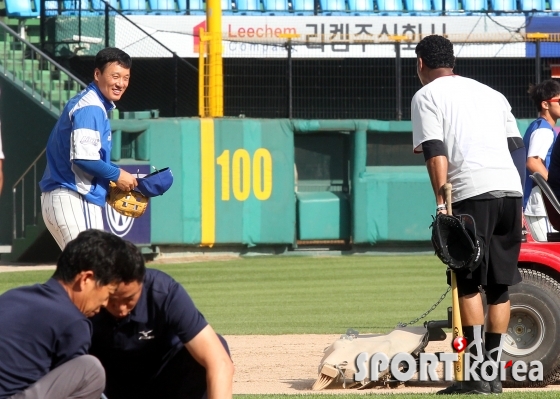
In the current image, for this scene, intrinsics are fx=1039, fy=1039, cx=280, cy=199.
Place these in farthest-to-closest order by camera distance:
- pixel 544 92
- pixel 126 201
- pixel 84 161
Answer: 1. pixel 544 92
2. pixel 126 201
3. pixel 84 161

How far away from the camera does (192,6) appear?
22.1 m

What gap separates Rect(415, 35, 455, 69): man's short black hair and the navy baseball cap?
1.94m

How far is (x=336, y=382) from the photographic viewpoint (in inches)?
239

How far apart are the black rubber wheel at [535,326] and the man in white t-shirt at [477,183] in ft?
1.51

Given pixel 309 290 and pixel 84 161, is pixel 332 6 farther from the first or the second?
pixel 84 161

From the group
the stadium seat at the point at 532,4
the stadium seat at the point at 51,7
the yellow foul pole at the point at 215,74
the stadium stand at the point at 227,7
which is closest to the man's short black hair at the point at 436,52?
the yellow foul pole at the point at 215,74

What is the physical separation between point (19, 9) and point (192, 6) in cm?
373

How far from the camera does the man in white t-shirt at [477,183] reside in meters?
5.53

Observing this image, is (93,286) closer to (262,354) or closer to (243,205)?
(262,354)

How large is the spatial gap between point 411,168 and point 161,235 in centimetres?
426

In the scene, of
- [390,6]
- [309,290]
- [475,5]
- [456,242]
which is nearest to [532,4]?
[475,5]

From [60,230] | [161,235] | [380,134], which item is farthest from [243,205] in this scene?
[60,230]

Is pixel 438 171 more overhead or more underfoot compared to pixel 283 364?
more overhead

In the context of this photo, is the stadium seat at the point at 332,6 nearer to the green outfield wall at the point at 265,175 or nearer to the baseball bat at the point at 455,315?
the green outfield wall at the point at 265,175
